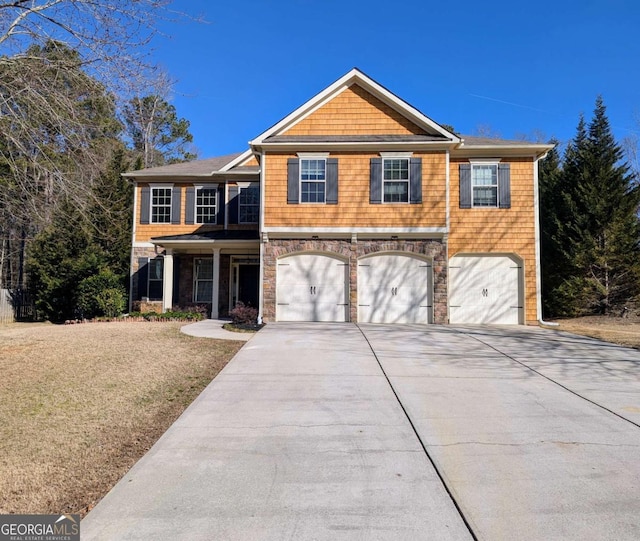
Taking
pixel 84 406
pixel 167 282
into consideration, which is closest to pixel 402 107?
pixel 167 282

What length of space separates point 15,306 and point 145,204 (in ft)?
27.0

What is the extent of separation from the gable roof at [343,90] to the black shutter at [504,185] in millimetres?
2206

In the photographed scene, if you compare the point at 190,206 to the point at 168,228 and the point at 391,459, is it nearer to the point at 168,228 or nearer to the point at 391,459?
the point at 168,228

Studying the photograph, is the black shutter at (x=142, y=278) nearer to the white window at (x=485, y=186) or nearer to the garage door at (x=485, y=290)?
the garage door at (x=485, y=290)

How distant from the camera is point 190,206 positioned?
17.6 m

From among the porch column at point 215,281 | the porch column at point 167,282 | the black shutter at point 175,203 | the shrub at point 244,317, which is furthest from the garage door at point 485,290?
the black shutter at point 175,203

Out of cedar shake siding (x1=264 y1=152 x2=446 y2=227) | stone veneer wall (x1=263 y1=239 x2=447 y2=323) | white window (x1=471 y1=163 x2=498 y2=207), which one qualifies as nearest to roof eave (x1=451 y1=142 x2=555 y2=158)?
white window (x1=471 y1=163 x2=498 y2=207)

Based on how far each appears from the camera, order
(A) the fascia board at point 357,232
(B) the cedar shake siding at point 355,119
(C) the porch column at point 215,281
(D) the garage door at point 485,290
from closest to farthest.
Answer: (A) the fascia board at point 357,232, (B) the cedar shake siding at point 355,119, (D) the garage door at point 485,290, (C) the porch column at point 215,281

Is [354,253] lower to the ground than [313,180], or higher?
lower

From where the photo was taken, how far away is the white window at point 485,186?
1482cm

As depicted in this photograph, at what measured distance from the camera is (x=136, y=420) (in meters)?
5.09

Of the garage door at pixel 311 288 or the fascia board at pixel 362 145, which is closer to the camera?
the fascia board at pixel 362 145

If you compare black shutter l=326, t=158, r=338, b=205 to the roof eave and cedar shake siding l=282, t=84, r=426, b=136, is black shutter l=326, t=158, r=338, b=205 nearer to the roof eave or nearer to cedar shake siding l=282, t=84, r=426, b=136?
cedar shake siding l=282, t=84, r=426, b=136

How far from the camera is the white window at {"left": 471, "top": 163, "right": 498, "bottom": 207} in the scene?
14.8m
